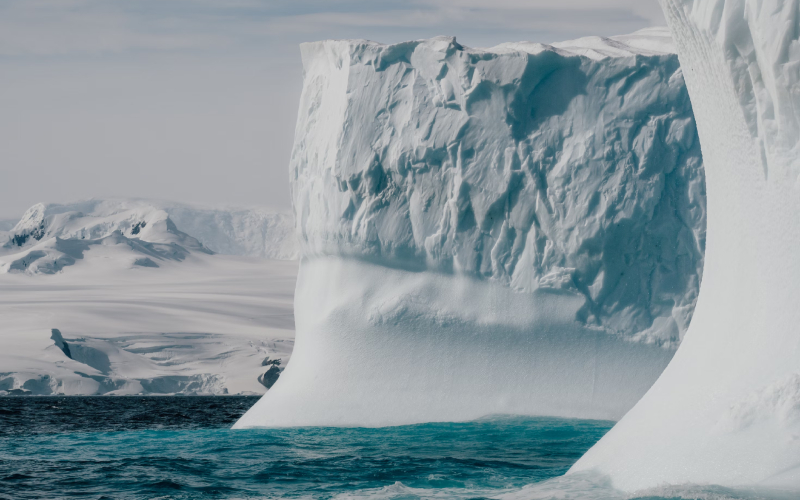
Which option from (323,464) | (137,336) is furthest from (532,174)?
(137,336)

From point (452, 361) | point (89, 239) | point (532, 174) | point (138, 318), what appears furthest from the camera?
point (89, 239)

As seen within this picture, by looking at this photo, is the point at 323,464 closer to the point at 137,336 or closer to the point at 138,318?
the point at 137,336

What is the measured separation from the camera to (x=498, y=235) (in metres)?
12.8

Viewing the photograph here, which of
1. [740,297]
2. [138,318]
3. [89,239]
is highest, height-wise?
[89,239]

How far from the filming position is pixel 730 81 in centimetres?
628

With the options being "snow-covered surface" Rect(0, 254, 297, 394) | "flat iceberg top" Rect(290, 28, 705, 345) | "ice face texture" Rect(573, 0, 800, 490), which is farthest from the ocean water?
"snow-covered surface" Rect(0, 254, 297, 394)

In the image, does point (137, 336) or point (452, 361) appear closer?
point (452, 361)

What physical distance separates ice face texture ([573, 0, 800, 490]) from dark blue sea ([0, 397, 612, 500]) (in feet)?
5.15

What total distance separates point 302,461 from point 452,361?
389 cm

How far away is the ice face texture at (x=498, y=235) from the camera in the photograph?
1221 centimetres

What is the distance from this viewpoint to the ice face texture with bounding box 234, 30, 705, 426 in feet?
40.1

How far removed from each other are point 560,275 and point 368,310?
3001mm

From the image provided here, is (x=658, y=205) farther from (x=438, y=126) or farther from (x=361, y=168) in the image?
(x=361, y=168)

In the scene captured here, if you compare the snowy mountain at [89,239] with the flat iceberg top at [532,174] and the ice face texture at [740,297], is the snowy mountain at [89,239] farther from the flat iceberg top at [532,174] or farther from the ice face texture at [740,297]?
the ice face texture at [740,297]
